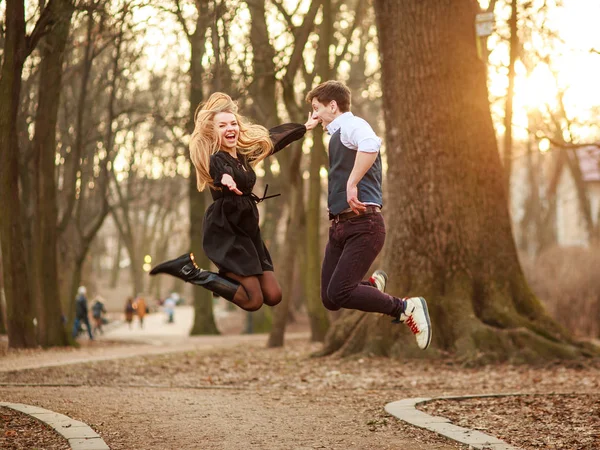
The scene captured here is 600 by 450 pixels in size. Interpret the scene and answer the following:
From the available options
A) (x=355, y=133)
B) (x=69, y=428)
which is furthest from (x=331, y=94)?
(x=69, y=428)

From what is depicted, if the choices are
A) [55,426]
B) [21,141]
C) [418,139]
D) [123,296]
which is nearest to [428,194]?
[418,139]

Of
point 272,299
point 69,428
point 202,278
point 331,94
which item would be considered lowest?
point 69,428

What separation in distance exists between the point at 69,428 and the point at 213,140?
2498 mm

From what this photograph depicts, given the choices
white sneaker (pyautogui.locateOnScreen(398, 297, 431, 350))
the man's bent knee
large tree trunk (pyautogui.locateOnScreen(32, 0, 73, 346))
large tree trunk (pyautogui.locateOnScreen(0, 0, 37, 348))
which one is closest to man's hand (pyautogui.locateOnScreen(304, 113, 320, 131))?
the man's bent knee

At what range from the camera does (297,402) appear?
29.3 ft

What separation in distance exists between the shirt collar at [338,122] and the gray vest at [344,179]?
0.16 feet

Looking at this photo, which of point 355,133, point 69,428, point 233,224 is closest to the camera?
point 69,428

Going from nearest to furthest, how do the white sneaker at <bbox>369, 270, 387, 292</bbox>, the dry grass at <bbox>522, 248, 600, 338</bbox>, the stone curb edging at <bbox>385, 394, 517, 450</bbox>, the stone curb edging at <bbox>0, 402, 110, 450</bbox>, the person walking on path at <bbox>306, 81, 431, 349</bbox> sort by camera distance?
the stone curb edging at <bbox>0, 402, 110, 450</bbox> → the stone curb edging at <bbox>385, 394, 517, 450</bbox> → the person walking on path at <bbox>306, 81, 431, 349</bbox> → the white sneaker at <bbox>369, 270, 387, 292</bbox> → the dry grass at <bbox>522, 248, 600, 338</bbox>

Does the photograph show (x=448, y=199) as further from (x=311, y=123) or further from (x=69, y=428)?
(x=69, y=428)

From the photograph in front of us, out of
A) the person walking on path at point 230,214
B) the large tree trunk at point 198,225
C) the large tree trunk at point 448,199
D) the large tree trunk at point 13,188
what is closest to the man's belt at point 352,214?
the person walking on path at point 230,214

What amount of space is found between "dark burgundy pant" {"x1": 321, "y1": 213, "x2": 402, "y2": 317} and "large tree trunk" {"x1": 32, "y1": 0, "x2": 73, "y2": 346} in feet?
40.9

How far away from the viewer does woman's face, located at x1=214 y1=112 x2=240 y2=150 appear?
759 cm

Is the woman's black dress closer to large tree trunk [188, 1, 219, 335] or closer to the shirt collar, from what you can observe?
the shirt collar

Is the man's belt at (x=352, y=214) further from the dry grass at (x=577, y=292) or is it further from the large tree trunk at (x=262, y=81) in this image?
the dry grass at (x=577, y=292)
